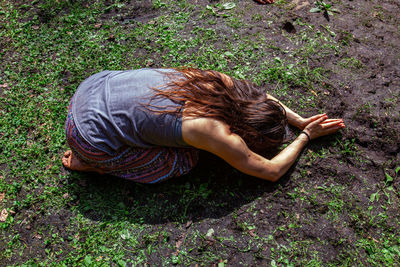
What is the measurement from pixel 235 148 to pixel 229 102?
0.36 meters

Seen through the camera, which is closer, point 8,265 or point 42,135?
point 8,265

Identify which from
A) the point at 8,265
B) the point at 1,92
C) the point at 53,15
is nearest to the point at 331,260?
the point at 8,265

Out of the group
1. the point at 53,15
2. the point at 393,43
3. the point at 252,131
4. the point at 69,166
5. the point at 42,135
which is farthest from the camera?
the point at 53,15

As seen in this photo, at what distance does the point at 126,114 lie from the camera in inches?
100

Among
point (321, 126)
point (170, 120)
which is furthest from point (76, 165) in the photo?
point (321, 126)

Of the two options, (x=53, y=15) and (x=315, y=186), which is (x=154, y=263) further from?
(x=53, y=15)

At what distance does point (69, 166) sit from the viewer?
10.7 ft

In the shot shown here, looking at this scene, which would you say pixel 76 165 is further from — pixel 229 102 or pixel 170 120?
pixel 229 102

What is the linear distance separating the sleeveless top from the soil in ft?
2.15

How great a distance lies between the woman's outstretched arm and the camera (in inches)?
96.4

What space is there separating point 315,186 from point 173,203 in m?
1.34

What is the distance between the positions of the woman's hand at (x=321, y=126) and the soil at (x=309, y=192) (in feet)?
0.33

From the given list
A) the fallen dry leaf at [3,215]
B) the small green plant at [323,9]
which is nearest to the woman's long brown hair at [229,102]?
the fallen dry leaf at [3,215]

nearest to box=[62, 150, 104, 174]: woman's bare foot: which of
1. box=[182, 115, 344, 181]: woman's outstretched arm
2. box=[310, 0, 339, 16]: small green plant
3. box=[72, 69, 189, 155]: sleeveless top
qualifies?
box=[72, 69, 189, 155]: sleeveless top
